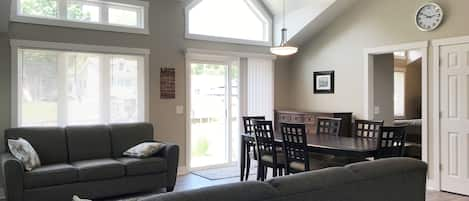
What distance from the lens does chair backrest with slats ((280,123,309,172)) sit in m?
4.31

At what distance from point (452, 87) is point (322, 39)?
239cm

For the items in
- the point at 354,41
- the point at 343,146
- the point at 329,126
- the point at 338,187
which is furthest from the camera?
the point at 354,41

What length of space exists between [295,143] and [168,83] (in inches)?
97.3

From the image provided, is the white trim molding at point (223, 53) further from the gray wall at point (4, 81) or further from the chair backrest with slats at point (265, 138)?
the gray wall at point (4, 81)

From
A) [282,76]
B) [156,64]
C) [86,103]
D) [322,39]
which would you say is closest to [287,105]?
[282,76]

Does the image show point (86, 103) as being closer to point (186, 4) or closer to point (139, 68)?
point (139, 68)

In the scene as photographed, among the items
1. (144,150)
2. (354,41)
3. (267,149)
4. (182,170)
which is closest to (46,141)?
(144,150)

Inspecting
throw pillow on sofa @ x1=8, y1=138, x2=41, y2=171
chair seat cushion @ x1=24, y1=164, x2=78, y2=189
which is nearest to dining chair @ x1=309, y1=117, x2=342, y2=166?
chair seat cushion @ x1=24, y1=164, x2=78, y2=189

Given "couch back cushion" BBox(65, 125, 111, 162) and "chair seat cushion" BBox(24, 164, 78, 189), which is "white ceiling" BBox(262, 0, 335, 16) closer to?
"couch back cushion" BBox(65, 125, 111, 162)

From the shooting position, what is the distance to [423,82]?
211 inches

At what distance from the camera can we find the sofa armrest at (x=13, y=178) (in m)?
3.98

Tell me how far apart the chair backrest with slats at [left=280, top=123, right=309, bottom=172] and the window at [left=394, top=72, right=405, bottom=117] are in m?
5.46

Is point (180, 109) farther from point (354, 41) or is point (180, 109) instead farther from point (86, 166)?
point (354, 41)

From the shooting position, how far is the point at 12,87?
4.84 metres
